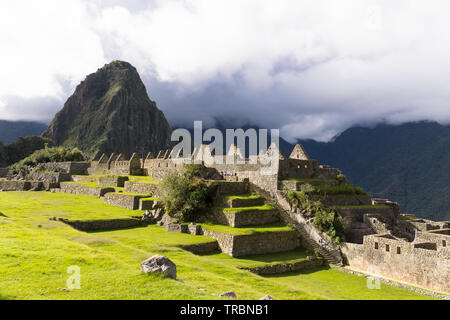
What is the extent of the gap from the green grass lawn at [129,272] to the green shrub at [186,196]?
6.14 feet

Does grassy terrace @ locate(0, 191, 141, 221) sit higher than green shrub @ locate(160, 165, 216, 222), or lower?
lower

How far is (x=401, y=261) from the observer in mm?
17812

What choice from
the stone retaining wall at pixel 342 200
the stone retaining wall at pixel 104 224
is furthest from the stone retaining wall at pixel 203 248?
the stone retaining wall at pixel 342 200

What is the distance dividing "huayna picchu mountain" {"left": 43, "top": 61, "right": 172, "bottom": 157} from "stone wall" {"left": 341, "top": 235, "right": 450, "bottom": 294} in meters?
144

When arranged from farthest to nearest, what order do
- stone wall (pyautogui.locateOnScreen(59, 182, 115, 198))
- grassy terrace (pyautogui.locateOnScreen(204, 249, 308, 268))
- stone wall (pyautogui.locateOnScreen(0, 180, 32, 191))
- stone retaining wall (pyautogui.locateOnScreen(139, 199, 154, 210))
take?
1. stone wall (pyautogui.locateOnScreen(0, 180, 32, 191))
2. stone wall (pyautogui.locateOnScreen(59, 182, 115, 198))
3. stone retaining wall (pyautogui.locateOnScreen(139, 199, 154, 210))
4. grassy terrace (pyautogui.locateOnScreen(204, 249, 308, 268))

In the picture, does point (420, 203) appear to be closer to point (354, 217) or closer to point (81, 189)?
point (354, 217)

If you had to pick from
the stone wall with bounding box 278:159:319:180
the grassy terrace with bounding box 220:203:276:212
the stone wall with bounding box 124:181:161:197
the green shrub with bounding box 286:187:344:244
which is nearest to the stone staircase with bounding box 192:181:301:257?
the grassy terrace with bounding box 220:203:276:212

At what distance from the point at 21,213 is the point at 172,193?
10094 mm

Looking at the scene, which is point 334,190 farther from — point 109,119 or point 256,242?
point 109,119

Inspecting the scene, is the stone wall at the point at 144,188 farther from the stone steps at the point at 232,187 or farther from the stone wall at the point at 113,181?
the stone steps at the point at 232,187

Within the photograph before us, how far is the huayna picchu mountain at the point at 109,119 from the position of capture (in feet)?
541

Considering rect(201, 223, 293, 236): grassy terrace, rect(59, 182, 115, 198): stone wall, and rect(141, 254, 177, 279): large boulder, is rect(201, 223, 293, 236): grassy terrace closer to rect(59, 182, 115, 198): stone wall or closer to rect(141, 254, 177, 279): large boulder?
rect(141, 254, 177, 279): large boulder

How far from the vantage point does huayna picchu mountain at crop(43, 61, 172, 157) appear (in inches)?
6486
